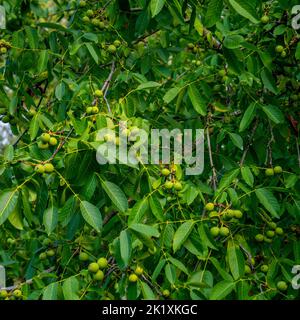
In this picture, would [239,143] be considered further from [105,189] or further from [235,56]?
[105,189]

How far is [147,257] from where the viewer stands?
6.90 feet

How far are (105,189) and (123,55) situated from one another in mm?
952

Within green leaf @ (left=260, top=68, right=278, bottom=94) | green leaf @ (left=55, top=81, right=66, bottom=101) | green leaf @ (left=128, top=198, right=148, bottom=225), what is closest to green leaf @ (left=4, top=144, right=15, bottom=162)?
green leaf @ (left=128, top=198, right=148, bottom=225)

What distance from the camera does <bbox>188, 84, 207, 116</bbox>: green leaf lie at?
96.2 inches

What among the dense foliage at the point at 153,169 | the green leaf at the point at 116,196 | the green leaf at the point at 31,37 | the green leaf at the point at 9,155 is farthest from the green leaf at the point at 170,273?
the green leaf at the point at 31,37

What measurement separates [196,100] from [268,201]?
593mm

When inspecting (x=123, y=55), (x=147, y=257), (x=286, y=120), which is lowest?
(x=147, y=257)

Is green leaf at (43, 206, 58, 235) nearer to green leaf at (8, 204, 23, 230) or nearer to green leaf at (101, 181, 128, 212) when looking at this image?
green leaf at (8, 204, 23, 230)

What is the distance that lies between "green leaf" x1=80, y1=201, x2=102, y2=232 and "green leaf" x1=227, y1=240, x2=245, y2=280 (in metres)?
0.54

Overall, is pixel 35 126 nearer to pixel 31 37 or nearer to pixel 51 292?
pixel 31 37

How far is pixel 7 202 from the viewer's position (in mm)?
1887

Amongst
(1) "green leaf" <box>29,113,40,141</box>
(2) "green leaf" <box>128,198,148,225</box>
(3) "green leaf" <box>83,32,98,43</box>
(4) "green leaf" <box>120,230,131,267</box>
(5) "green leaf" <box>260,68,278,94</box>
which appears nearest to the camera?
(4) "green leaf" <box>120,230,131,267</box>

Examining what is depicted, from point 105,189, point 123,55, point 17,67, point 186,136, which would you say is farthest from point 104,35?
point 105,189

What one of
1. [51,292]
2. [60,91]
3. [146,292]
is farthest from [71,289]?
[60,91]
